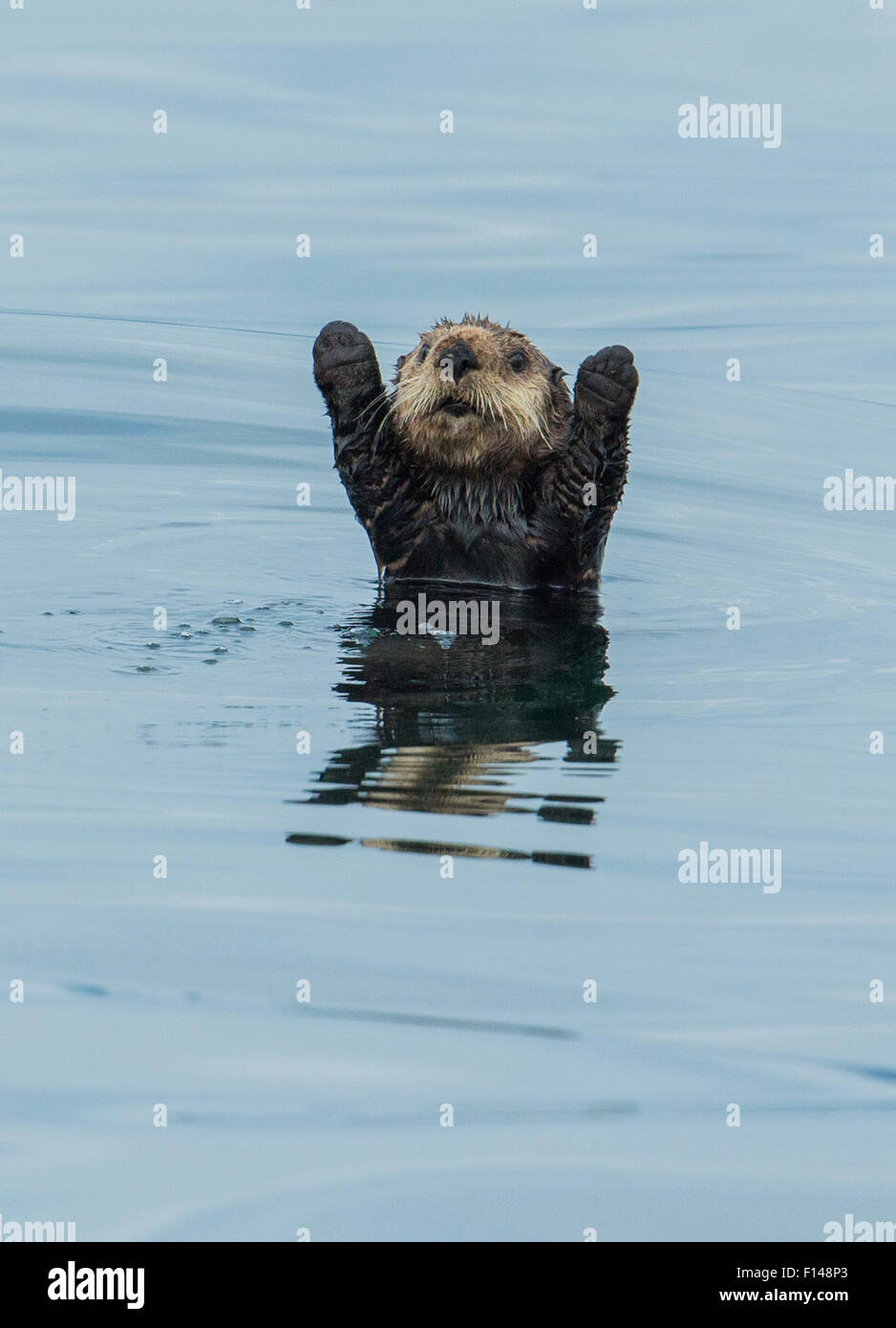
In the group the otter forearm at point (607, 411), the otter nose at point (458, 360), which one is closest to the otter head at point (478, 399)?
the otter nose at point (458, 360)

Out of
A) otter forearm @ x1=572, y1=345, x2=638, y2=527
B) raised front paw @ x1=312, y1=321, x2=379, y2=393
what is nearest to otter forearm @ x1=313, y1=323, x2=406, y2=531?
raised front paw @ x1=312, y1=321, x2=379, y2=393

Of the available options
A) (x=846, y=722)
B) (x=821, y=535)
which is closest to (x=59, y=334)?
(x=821, y=535)

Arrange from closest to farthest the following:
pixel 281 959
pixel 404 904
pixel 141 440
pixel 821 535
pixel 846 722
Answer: pixel 281 959, pixel 404 904, pixel 846 722, pixel 821 535, pixel 141 440

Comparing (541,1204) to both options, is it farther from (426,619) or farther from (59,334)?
(59,334)

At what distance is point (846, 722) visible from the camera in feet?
18.4

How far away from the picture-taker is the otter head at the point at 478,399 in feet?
22.4

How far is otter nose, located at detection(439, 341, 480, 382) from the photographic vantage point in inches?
264

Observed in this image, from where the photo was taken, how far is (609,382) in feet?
22.2

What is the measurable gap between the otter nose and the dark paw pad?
0.44 metres

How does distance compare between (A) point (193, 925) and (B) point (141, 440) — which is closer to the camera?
(A) point (193, 925)

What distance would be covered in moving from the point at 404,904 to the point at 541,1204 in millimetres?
1091

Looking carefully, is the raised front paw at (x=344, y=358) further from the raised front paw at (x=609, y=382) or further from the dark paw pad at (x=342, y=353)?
the raised front paw at (x=609, y=382)

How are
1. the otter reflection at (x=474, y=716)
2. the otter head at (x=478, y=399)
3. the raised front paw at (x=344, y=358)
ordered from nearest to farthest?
the otter reflection at (x=474, y=716), the otter head at (x=478, y=399), the raised front paw at (x=344, y=358)
